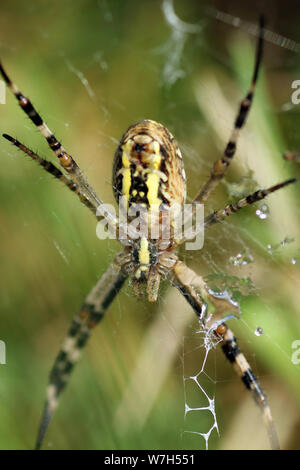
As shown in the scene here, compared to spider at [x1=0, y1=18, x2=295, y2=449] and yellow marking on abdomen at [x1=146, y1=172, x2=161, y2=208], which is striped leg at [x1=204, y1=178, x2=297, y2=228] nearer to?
spider at [x1=0, y1=18, x2=295, y2=449]

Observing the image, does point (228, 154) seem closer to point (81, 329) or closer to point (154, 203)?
point (154, 203)

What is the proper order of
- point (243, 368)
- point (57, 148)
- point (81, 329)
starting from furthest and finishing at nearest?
point (81, 329)
point (243, 368)
point (57, 148)

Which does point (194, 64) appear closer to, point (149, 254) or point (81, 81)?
point (81, 81)

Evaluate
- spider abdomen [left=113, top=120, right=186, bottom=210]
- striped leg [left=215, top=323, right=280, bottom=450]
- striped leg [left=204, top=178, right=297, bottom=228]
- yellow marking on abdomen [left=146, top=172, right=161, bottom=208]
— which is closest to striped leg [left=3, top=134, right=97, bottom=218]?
spider abdomen [left=113, top=120, right=186, bottom=210]

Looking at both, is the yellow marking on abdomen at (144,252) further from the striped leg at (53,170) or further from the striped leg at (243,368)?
the striped leg at (243,368)

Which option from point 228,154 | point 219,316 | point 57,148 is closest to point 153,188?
point 228,154

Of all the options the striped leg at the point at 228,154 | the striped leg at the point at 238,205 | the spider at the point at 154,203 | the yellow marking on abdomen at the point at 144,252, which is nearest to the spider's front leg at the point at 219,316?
the spider at the point at 154,203

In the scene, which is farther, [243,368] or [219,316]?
[243,368]
